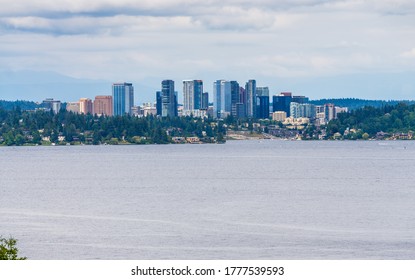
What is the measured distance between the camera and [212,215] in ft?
176

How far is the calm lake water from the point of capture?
39.4 m

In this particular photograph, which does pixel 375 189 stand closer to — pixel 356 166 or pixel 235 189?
pixel 235 189

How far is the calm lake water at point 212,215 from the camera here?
39.4 metres

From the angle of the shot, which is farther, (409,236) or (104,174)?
(104,174)

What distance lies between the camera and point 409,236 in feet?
142

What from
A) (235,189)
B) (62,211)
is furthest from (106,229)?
(235,189)

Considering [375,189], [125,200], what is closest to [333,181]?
[375,189]

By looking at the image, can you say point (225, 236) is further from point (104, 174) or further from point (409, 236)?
point (104, 174)

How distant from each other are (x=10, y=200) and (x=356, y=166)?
5963 centimetres
